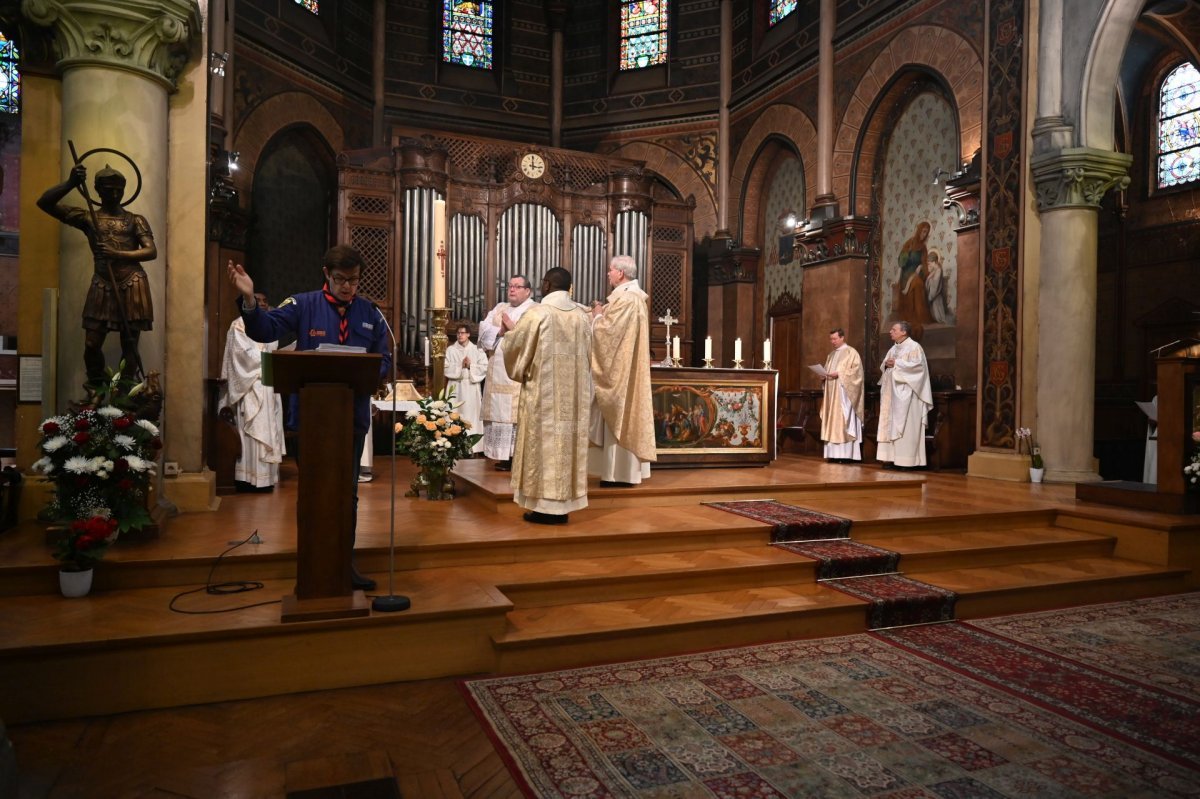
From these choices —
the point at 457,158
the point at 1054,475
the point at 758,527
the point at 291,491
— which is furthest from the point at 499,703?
the point at 457,158

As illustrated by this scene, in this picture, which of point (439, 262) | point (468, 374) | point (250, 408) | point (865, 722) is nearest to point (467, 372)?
point (468, 374)

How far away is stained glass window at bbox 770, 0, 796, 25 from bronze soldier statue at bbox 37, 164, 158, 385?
38.5 ft

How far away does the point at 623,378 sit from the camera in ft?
20.7

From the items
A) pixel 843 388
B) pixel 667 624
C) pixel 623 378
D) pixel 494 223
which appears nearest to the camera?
pixel 667 624

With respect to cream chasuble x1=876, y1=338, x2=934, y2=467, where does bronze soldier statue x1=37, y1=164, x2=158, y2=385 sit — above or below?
above

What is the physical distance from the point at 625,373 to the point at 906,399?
16.8 feet

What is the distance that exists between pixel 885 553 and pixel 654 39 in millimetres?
12863

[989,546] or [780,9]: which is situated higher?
[780,9]

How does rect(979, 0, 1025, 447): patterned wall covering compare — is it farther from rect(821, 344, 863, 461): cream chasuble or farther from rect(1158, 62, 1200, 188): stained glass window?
rect(1158, 62, 1200, 188): stained glass window

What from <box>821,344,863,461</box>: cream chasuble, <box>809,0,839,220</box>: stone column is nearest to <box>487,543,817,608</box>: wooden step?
<box>821,344,863,461</box>: cream chasuble

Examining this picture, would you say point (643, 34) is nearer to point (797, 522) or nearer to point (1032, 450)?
point (1032, 450)

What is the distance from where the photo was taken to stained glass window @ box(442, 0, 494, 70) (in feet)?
48.9

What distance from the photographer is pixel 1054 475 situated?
8.49 meters

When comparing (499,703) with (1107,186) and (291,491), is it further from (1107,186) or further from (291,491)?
(1107,186)
